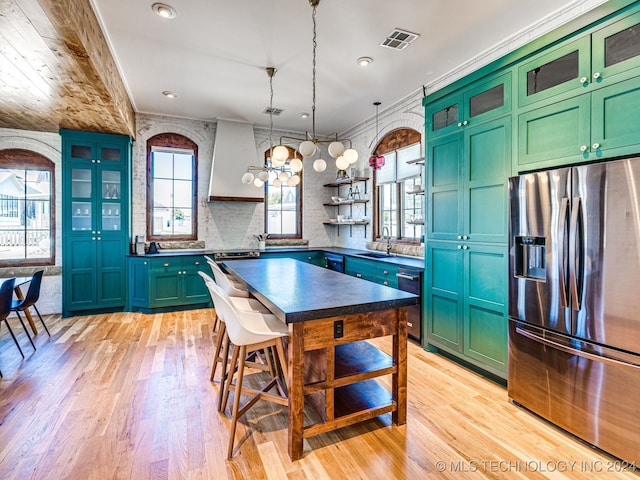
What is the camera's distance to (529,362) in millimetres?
2355

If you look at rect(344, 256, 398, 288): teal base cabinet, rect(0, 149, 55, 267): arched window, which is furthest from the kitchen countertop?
rect(0, 149, 55, 267): arched window

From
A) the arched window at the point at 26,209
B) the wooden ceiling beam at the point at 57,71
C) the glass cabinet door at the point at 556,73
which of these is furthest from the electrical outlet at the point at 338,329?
the arched window at the point at 26,209

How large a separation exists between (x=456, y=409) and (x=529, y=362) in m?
0.61

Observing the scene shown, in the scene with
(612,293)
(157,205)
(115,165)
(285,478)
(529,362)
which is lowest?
(285,478)

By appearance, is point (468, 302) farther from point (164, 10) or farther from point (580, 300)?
point (164, 10)

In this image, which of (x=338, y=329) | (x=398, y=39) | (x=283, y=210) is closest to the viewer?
(x=338, y=329)

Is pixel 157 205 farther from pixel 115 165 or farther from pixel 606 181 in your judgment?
pixel 606 181

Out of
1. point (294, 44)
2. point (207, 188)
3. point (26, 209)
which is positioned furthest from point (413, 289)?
point (26, 209)

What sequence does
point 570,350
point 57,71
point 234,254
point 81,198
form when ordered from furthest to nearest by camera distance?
point 234,254
point 81,198
point 57,71
point 570,350

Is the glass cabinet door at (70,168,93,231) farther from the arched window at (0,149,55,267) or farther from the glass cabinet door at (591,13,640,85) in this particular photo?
the glass cabinet door at (591,13,640,85)

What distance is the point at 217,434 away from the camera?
2154 mm

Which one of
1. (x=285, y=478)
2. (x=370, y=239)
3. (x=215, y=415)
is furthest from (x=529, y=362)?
(x=370, y=239)

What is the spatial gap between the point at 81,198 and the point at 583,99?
19.3ft

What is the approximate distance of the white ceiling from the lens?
2756 millimetres
